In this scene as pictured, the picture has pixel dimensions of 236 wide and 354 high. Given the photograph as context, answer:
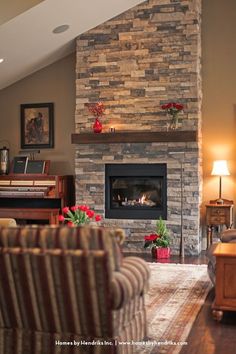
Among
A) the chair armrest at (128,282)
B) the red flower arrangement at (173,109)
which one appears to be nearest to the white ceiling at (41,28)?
the red flower arrangement at (173,109)

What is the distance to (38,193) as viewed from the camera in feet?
24.7

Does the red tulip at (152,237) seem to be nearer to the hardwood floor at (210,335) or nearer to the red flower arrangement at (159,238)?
the red flower arrangement at (159,238)

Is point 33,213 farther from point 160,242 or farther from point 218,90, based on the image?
point 218,90

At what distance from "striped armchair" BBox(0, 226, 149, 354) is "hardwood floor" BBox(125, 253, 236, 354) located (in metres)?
0.58

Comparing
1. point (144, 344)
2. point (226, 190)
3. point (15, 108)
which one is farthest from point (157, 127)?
point (144, 344)

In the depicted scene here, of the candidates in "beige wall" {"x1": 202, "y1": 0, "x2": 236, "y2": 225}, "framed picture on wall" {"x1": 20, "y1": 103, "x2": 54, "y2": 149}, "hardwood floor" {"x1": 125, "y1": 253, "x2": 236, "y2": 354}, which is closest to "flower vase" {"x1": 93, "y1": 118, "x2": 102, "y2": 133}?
"framed picture on wall" {"x1": 20, "y1": 103, "x2": 54, "y2": 149}

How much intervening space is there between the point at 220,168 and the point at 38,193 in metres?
2.89

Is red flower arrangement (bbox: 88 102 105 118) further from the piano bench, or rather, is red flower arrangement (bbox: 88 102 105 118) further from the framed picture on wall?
the piano bench

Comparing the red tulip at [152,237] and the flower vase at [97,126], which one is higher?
the flower vase at [97,126]

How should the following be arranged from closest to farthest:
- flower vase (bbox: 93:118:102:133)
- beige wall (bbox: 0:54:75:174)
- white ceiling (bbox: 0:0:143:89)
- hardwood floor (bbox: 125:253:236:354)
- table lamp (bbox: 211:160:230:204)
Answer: hardwood floor (bbox: 125:253:236:354) < white ceiling (bbox: 0:0:143:89) < table lamp (bbox: 211:160:230:204) < flower vase (bbox: 93:118:102:133) < beige wall (bbox: 0:54:75:174)

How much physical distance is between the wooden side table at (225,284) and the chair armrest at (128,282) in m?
1.08

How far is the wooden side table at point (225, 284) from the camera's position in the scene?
12.2 ft

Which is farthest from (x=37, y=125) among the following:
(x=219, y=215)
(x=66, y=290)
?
(x=66, y=290)

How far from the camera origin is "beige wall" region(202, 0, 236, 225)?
23.7ft
